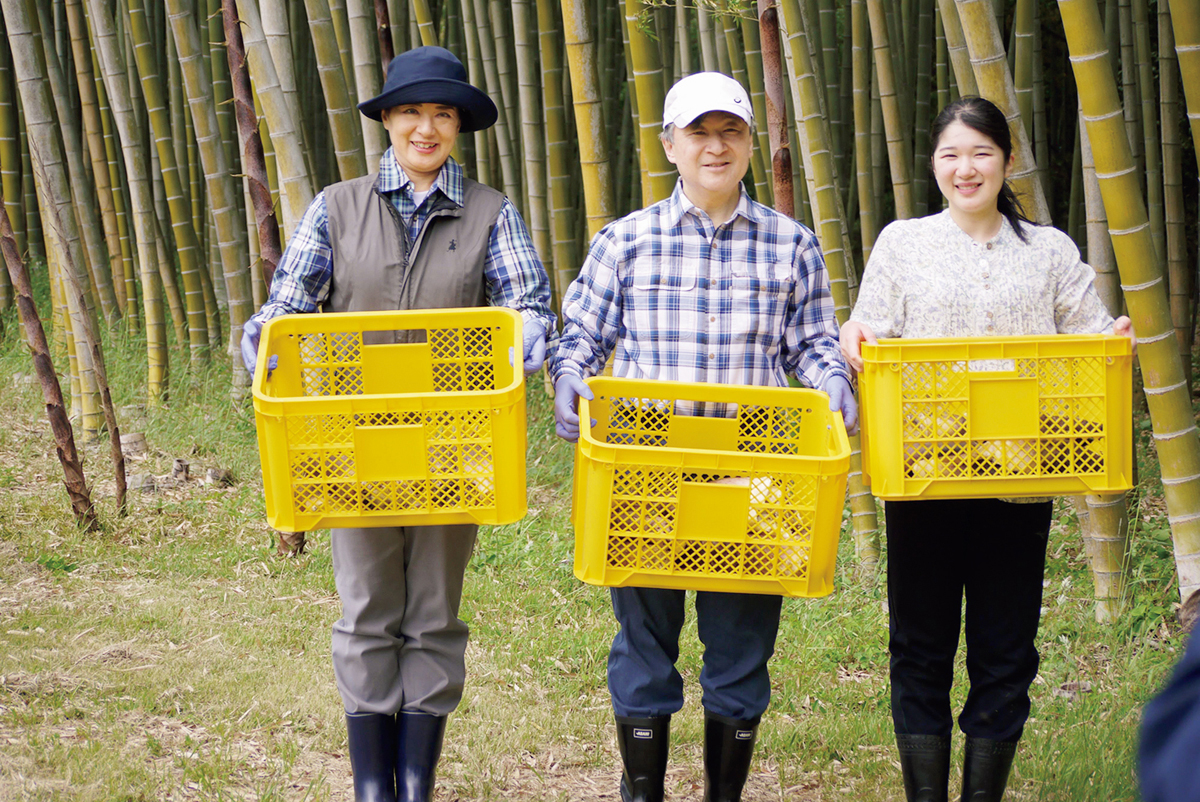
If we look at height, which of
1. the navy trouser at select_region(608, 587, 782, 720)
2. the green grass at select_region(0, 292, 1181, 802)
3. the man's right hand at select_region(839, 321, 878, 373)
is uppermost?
the man's right hand at select_region(839, 321, 878, 373)

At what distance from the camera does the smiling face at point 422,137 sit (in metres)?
1.88

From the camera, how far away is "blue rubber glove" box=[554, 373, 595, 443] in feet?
5.65

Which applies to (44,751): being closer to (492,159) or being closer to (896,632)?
(896,632)

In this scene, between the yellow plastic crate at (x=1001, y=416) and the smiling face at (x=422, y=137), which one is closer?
the yellow plastic crate at (x=1001, y=416)

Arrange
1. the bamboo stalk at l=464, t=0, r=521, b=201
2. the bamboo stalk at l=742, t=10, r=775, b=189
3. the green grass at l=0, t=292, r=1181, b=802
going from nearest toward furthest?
the green grass at l=0, t=292, r=1181, b=802
the bamboo stalk at l=742, t=10, r=775, b=189
the bamboo stalk at l=464, t=0, r=521, b=201

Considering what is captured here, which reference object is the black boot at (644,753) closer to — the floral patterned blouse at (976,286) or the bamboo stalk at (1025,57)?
the floral patterned blouse at (976,286)

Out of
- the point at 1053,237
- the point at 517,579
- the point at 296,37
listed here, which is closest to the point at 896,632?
the point at 1053,237

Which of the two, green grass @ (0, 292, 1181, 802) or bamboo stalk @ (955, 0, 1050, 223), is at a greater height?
bamboo stalk @ (955, 0, 1050, 223)

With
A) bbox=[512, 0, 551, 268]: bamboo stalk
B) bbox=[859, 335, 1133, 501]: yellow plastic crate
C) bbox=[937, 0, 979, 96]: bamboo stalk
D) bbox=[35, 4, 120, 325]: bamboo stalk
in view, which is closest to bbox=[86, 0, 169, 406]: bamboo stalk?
bbox=[35, 4, 120, 325]: bamboo stalk

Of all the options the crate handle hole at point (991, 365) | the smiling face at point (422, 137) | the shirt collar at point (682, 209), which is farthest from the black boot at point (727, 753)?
the smiling face at point (422, 137)

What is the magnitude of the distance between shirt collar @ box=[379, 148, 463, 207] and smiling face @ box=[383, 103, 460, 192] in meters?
0.01

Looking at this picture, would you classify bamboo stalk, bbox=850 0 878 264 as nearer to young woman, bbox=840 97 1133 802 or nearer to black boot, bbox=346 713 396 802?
young woman, bbox=840 97 1133 802

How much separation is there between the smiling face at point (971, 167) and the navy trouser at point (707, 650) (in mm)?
751

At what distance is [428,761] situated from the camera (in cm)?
194
